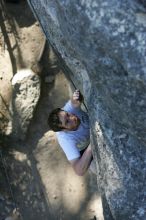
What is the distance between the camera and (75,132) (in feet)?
15.1

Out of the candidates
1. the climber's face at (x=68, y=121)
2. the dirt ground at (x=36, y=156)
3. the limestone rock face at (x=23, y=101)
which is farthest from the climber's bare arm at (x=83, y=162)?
the limestone rock face at (x=23, y=101)

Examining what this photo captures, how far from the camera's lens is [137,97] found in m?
3.02

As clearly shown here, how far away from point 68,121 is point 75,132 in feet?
0.50

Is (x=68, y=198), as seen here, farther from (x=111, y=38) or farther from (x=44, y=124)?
(x=111, y=38)

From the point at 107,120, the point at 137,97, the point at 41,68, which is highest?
the point at 137,97

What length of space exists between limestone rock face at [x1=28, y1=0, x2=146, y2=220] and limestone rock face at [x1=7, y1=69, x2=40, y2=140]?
2.61m

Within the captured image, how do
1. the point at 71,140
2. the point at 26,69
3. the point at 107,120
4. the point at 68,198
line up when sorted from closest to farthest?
the point at 107,120
the point at 71,140
the point at 68,198
the point at 26,69

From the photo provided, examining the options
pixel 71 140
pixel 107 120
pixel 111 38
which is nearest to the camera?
pixel 111 38

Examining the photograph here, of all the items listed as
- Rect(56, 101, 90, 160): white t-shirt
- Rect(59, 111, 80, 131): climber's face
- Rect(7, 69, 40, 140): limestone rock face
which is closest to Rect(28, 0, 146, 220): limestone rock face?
Rect(59, 111, 80, 131): climber's face

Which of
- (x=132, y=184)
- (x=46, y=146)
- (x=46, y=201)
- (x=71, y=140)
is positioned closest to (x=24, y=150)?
(x=46, y=146)

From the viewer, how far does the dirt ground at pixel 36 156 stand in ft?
21.3

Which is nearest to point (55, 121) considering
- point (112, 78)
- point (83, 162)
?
point (83, 162)

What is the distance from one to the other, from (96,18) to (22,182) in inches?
167

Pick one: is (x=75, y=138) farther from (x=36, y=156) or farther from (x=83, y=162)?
(x=36, y=156)
